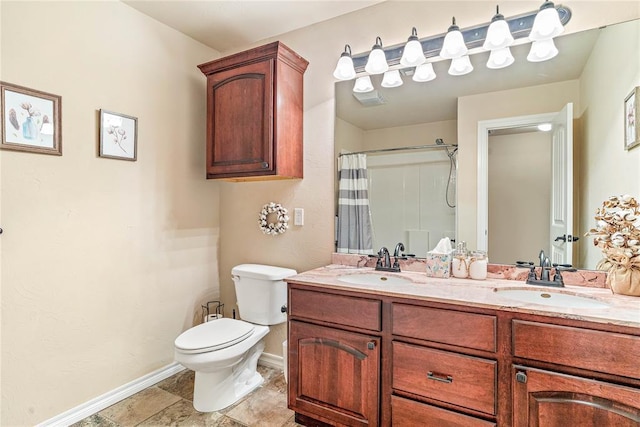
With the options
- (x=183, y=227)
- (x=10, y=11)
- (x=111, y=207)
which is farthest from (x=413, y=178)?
(x=10, y=11)

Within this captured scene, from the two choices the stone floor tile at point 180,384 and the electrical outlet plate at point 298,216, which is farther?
the electrical outlet plate at point 298,216

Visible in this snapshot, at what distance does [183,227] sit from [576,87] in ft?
8.21

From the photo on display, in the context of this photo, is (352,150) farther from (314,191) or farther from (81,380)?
(81,380)

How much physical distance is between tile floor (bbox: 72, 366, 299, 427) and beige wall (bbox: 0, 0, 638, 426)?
6.1 inches

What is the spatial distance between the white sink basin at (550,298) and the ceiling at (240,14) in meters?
1.81

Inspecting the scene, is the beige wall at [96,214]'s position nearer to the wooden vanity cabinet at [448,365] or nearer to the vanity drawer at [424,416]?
the wooden vanity cabinet at [448,365]

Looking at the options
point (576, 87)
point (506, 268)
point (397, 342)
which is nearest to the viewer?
point (397, 342)

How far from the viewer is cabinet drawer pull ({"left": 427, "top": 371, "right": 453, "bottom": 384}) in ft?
4.43

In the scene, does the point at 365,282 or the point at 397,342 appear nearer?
the point at 397,342

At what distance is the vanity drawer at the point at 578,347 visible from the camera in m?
1.08

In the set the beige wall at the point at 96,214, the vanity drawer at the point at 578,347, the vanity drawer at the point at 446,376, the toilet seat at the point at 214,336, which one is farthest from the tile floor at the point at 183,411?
the vanity drawer at the point at 578,347

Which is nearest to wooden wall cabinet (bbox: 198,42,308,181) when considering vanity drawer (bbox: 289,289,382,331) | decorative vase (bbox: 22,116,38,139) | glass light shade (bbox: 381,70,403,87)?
glass light shade (bbox: 381,70,403,87)

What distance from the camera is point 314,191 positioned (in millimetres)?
2295

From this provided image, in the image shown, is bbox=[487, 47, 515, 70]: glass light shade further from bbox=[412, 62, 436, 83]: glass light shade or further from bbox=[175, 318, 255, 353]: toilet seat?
bbox=[175, 318, 255, 353]: toilet seat
